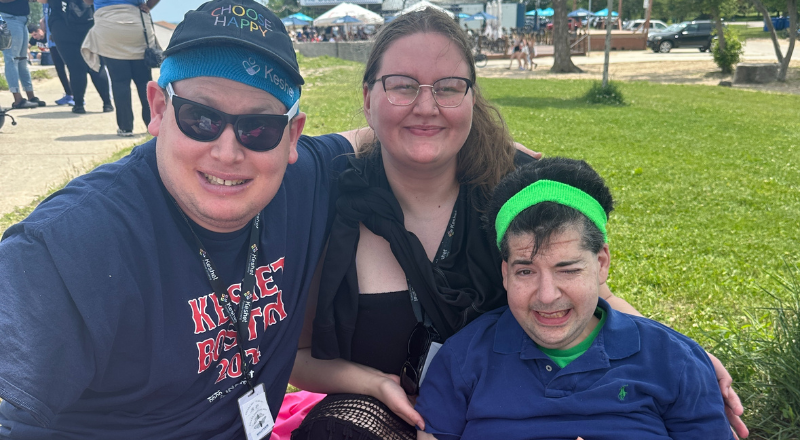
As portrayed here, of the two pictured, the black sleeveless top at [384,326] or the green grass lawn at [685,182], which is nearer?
the black sleeveless top at [384,326]

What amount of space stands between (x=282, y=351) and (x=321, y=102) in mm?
11474

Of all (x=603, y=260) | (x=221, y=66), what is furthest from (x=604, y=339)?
(x=221, y=66)

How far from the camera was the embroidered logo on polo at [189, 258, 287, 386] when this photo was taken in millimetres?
1963

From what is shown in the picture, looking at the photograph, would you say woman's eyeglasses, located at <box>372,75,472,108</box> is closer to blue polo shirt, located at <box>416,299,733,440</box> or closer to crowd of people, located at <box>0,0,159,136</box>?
blue polo shirt, located at <box>416,299,733,440</box>

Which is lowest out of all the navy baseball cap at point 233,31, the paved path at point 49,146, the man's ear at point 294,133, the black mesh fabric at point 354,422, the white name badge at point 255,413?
the black mesh fabric at point 354,422

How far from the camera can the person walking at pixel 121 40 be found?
713 cm

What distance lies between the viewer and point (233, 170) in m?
1.99

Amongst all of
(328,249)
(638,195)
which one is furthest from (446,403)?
(638,195)

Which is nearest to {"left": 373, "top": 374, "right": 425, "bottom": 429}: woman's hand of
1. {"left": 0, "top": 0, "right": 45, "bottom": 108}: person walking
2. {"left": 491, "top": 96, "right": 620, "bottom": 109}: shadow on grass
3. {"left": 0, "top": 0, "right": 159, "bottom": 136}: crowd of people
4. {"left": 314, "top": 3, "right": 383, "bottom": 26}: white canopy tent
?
{"left": 0, "top": 0, "right": 159, "bottom": 136}: crowd of people

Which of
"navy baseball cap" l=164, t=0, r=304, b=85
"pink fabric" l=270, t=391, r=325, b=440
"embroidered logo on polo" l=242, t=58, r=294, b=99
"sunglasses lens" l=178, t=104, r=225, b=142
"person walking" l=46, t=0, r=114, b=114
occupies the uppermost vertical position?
"person walking" l=46, t=0, r=114, b=114

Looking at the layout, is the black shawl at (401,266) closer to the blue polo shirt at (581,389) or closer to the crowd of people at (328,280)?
the crowd of people at (328,280)

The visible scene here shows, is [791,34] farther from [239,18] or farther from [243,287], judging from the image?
[243,287]

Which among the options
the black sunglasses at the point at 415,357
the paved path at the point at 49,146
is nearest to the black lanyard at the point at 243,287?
the black sunglasses at the point at 415,357

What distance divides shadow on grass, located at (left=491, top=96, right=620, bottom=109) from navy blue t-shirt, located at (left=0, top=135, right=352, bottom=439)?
1298 centimetres
